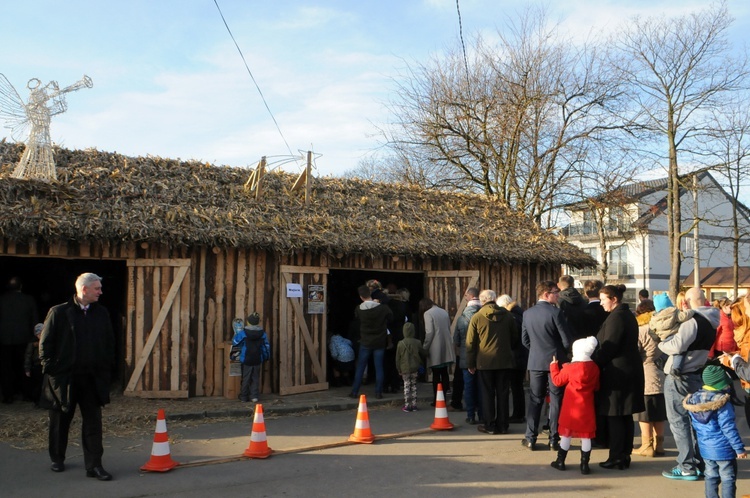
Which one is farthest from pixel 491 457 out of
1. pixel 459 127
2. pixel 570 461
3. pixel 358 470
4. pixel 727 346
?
pixel 459 127

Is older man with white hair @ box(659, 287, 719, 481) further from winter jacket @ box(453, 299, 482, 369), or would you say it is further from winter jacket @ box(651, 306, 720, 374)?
winter jacket @ box(453, 299, 482, 369)

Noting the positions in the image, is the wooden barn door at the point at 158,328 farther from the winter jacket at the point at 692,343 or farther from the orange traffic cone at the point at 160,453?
the winter jacket at the point at 692,343

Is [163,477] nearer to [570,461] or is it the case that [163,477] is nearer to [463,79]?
[570,461]

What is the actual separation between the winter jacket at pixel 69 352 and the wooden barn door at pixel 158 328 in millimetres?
4044

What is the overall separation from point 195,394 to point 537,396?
19.1ft

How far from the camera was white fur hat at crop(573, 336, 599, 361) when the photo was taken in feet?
22.2

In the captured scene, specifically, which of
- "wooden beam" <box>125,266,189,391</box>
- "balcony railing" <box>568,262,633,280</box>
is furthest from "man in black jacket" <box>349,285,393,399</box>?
"balcony railing" <box>568,262,633,280</box>

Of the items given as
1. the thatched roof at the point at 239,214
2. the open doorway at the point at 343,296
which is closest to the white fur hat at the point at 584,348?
the thatched roof at the point at 239,214

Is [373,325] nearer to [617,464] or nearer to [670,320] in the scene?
[617,464]

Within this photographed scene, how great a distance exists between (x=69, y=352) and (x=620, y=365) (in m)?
5.46

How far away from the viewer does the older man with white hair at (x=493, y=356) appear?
8.36 m

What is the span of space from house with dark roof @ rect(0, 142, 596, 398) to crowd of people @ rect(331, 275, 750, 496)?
99.6 inches

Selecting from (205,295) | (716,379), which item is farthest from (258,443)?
(716,379)

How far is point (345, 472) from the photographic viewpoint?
6.79m
